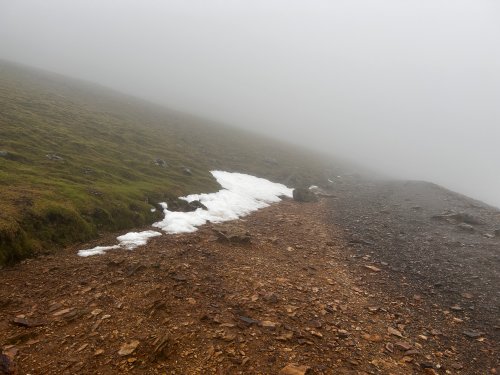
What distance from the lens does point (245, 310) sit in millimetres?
13516

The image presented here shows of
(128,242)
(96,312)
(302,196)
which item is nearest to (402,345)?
(96,312)

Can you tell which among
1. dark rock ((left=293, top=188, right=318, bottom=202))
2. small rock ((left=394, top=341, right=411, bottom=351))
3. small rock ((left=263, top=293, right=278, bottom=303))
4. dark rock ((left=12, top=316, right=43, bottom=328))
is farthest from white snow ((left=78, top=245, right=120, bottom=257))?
dark rock ((left=293, top=188, right=318, bottom=202))

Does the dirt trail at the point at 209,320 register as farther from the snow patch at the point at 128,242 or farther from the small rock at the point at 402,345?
the snow patch at the point at 128,242

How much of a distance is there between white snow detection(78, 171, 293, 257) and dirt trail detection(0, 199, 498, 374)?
1.43 metres

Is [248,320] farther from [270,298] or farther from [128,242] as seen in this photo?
[128,242]

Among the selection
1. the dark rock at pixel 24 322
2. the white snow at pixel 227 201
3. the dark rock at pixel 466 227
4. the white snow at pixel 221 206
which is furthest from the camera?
the dark rock at pixel 466 227

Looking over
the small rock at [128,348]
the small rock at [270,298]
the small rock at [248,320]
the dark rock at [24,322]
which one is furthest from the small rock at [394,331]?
the dark rock at [24,322]

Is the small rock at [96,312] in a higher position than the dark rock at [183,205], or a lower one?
lower

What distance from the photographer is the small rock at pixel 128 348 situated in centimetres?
1015

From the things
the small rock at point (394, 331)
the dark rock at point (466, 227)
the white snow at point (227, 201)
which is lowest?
the white snow at point (227, 201)

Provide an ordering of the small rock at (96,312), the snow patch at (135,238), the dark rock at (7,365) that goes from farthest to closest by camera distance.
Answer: the snow patch at (135,238) < the small rock at (96,312) < the dark rock at (7,365)

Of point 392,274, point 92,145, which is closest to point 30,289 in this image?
point 392,274

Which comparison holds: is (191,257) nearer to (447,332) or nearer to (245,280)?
(245,280)

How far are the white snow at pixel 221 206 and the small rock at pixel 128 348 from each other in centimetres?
712
